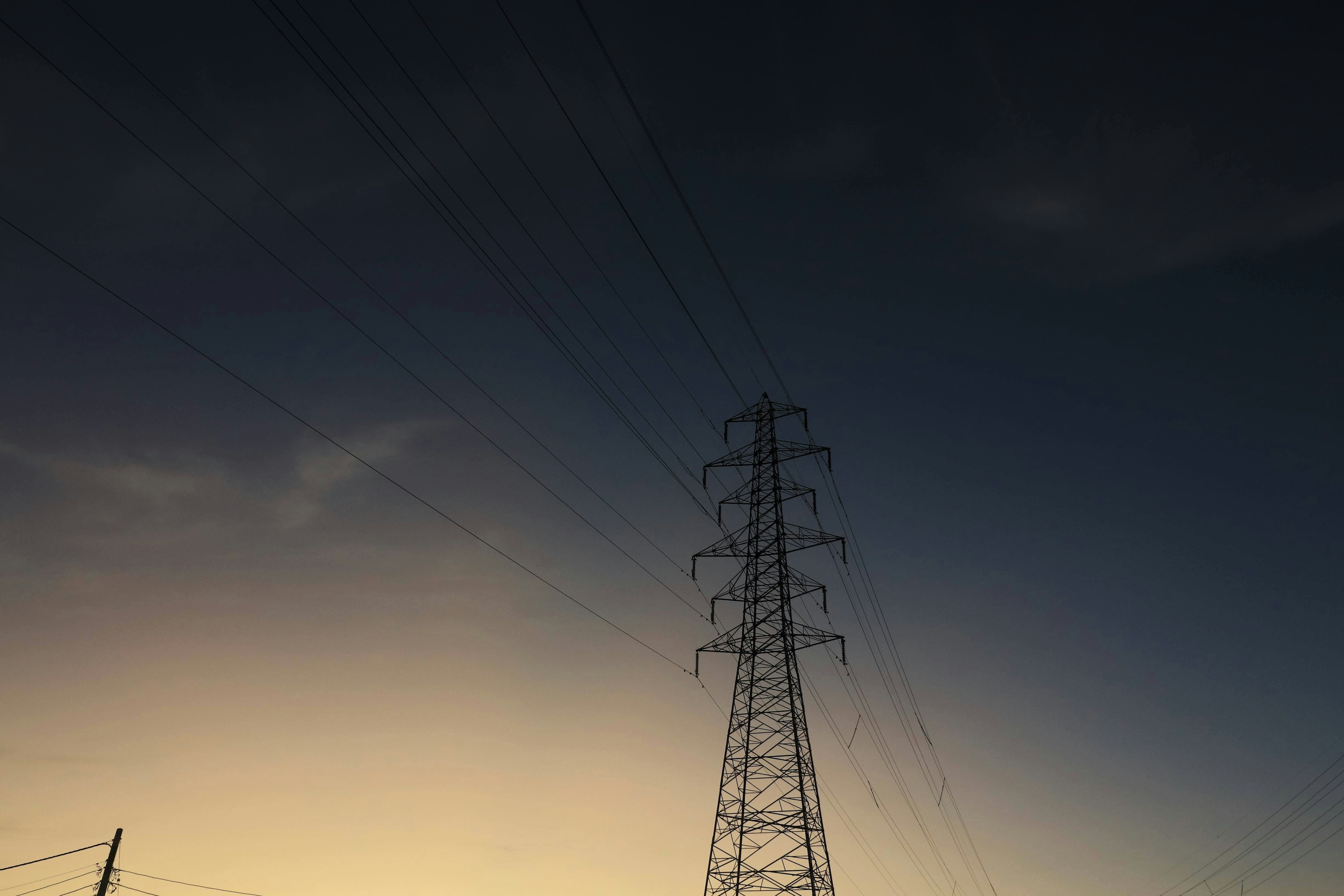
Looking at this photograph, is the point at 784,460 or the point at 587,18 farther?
the point at 784,460

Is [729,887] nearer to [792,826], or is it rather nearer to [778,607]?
[792,826]

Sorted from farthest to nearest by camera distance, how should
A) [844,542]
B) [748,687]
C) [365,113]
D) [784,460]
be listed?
1. [784,460]
2. [844,542]
3. [748,687]
4. [365,113]

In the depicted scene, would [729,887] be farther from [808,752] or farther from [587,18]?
[587,18]

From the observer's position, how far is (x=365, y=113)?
61.9ft

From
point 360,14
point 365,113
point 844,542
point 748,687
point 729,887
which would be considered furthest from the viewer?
point 844,542

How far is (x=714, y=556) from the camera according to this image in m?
36.5

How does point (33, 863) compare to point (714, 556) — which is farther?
point (714, 556)

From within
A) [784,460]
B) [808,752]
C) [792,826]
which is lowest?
[792,826]

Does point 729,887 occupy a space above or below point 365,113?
below

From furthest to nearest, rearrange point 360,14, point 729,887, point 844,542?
point 844,542
point 729,887
point 360,14

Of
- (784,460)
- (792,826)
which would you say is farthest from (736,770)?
(784,460)

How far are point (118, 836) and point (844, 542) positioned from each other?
33.0m

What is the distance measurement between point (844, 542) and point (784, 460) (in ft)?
15.0

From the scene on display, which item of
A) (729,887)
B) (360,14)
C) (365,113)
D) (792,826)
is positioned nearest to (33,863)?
(729,887)
